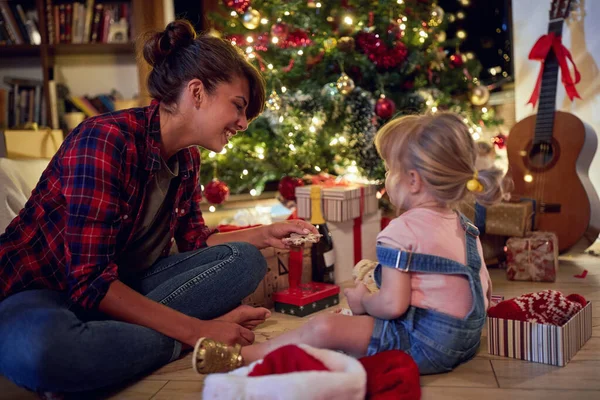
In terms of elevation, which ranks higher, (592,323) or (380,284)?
(380,284)

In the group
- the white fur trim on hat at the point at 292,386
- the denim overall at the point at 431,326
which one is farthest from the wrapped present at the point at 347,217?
the white fur trim on hat at the point at 292,386

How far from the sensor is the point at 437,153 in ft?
4.10

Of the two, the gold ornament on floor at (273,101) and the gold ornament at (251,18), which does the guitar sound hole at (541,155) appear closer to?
the gold ornament on floor at (273,101)

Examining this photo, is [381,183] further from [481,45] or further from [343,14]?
[481,45]

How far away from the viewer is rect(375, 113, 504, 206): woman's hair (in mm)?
1254

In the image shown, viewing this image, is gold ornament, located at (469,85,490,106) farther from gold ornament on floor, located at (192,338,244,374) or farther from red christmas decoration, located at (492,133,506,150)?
gold ornament on floor, located at (192,338,244,374)

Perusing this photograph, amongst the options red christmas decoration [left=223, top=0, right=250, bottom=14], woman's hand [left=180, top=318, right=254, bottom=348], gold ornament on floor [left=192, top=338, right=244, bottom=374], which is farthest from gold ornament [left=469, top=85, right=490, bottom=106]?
gold ornament on floor [left=192, top=338, right=244, bottom=374]

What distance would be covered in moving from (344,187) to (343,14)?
102cm

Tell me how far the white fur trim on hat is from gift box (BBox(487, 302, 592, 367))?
18.9 inches

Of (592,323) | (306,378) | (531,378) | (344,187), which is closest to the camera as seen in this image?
(306,378)

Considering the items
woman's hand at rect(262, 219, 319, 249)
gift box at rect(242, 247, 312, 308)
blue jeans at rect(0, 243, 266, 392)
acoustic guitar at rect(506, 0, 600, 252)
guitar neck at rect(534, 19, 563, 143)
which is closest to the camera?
blue jeans at rect(0, 243, 266, 392)

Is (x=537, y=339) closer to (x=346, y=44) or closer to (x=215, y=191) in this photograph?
(x=215, y=191)

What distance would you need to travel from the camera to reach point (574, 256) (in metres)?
2.59

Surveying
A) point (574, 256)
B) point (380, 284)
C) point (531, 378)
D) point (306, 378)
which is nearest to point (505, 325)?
point (531, 378)
